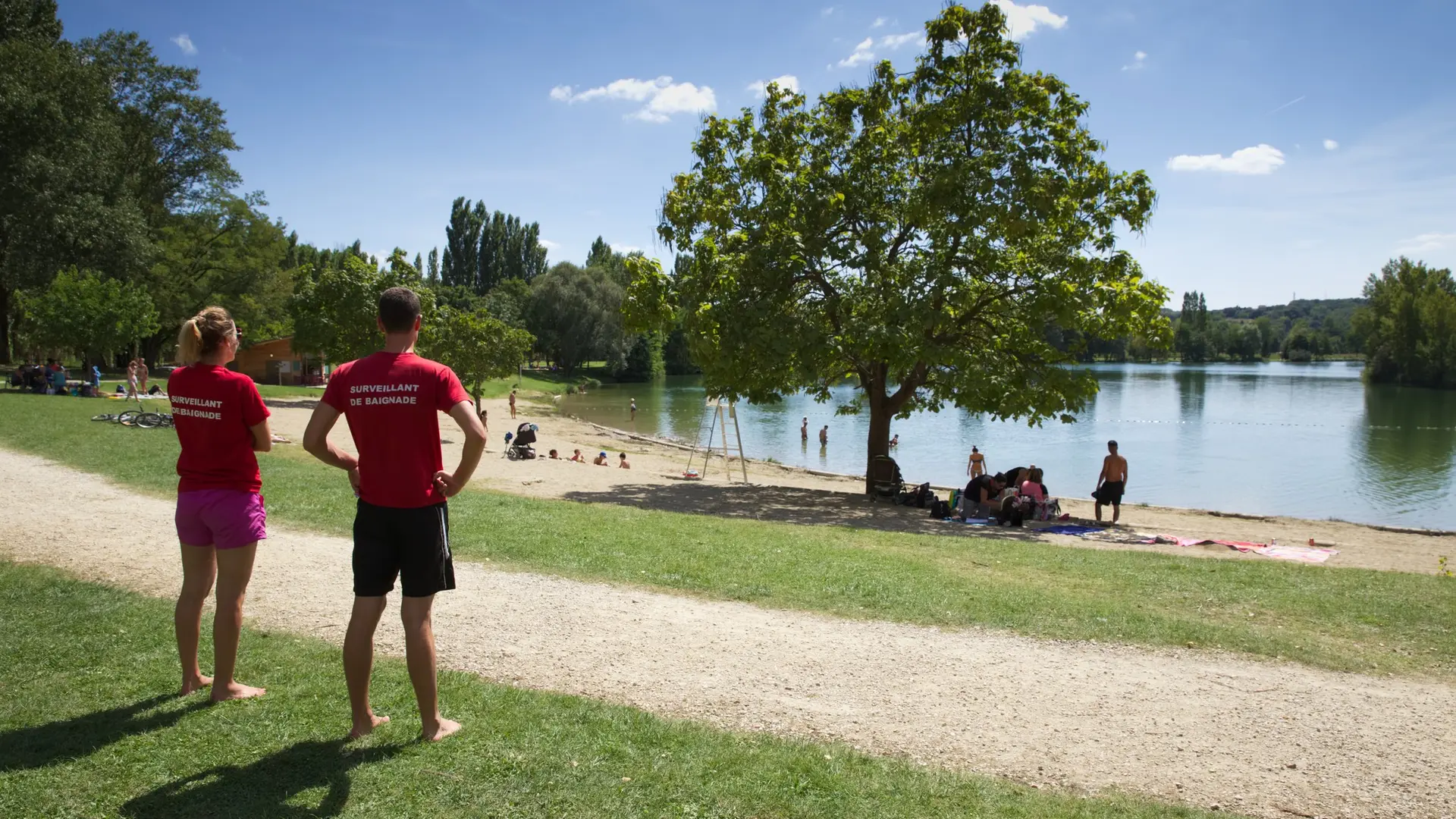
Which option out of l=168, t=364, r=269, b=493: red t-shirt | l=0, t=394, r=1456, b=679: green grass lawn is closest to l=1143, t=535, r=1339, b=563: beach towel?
l=0, t=394, r=1456, b=679: green grass lawn

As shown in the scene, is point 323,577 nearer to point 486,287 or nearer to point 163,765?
point 163,765

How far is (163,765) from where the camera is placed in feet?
12.8

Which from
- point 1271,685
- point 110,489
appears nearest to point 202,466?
point 1271,685

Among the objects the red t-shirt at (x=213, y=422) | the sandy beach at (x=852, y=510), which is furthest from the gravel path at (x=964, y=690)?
the sandy beach at (x=852, y=510)

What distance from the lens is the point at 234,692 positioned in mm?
4715

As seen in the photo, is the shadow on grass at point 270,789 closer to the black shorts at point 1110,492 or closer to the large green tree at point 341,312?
the black shorts at point 1110,492

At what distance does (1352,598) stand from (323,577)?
9.86 metres

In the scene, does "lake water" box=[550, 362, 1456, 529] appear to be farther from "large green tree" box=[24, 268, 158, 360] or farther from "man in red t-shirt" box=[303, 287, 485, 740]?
"man in red t-shirt" box=[303, 287, 485, 740]

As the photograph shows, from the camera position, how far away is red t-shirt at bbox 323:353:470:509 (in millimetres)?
3951

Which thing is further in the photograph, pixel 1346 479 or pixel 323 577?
pixel 1346 479

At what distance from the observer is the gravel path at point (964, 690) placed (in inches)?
181

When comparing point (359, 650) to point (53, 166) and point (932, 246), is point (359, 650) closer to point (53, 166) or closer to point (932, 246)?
point (932, 246)

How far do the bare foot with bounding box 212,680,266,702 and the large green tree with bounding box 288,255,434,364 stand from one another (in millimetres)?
36089

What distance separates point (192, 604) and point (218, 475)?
76 cm
